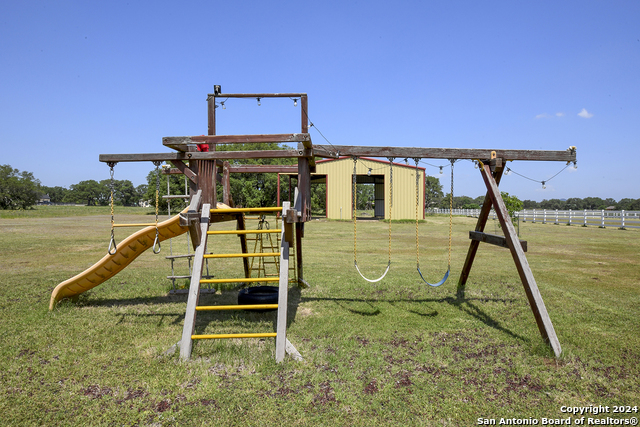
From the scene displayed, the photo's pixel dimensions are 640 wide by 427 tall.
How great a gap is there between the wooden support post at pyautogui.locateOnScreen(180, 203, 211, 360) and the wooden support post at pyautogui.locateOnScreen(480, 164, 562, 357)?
4.13m

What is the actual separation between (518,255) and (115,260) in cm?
633

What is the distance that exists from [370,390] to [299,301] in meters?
3.28

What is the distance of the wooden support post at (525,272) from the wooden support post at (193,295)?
413cm

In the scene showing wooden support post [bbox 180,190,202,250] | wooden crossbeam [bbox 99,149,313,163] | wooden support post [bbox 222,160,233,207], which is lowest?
wooden support post [bbox 180,190,202,250]

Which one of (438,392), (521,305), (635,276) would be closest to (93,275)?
(438,392)

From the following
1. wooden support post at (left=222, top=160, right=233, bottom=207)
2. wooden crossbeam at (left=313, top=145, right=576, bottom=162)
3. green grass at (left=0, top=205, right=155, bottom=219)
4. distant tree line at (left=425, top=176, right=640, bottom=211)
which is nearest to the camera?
wooden crossbeam at (left=313, top=145, right=576, bottom=162)

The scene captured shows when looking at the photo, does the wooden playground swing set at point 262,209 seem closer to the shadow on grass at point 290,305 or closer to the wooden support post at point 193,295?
the wooden support post at point 193,295

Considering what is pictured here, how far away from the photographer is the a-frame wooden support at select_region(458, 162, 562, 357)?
171 inches

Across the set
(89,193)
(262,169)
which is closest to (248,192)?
(262,169)

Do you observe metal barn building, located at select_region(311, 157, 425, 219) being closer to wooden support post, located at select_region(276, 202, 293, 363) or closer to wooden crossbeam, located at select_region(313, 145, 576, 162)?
wooden crossbeam, located at select_region(313, 145, 576, 162)

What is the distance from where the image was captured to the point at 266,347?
434cm

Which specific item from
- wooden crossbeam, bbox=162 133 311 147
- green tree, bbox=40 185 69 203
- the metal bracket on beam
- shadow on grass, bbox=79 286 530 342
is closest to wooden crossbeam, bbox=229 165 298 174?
the metal bracket on beam

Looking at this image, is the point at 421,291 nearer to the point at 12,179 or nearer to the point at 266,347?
the point at 266,347

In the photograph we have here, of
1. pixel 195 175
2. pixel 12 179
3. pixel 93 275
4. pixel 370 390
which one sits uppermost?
pixel 12 179
